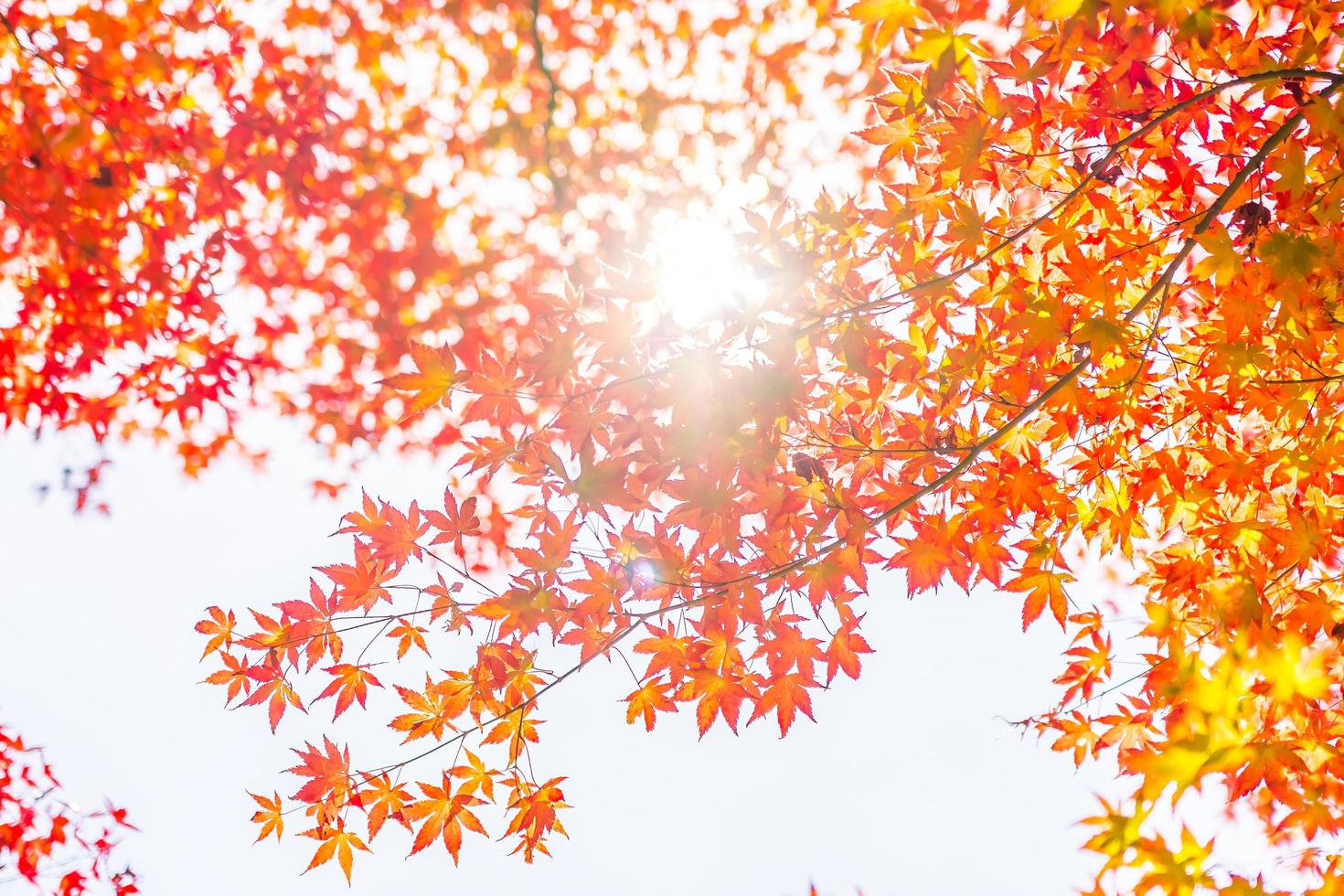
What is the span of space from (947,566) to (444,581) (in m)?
1.46

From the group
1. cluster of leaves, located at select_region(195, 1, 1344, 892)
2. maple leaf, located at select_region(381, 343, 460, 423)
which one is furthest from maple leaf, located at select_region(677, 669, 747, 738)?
maple leaf, located at select_region(381, 343, 460, 423)

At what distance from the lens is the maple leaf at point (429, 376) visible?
79.5 inches

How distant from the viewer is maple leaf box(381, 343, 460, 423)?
6.63ft

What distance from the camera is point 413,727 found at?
2.33 metres

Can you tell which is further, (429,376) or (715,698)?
(715,698)

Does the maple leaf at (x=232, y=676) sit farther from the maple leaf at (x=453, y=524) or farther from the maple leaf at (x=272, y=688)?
the maple leaf at (x=453, y=524)

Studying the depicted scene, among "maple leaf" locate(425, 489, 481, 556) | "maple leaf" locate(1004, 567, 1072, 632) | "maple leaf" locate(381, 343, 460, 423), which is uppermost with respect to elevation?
"maple leaf" locate(381, 343, 460, 423)

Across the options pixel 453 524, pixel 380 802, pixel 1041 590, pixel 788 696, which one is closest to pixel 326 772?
pixel 380 802

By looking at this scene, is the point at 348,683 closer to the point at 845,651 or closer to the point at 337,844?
the point at 337,844

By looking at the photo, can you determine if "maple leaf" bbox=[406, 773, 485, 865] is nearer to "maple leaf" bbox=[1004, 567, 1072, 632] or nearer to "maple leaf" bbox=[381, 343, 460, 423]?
"maple leaf" bbox=[381, 343, 460, 423]

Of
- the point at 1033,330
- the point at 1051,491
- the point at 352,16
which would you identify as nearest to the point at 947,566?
the point at 1051,491

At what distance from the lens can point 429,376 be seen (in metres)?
2.03

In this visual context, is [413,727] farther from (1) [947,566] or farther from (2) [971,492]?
(2) [971,492]

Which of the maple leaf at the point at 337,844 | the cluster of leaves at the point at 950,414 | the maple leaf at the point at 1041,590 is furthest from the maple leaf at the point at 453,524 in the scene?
the maple leaf at the point at 1041,590
